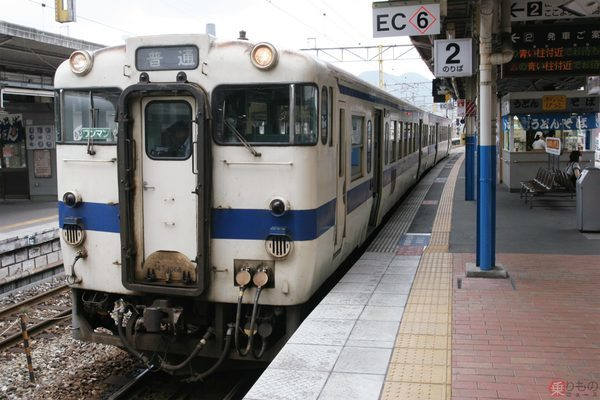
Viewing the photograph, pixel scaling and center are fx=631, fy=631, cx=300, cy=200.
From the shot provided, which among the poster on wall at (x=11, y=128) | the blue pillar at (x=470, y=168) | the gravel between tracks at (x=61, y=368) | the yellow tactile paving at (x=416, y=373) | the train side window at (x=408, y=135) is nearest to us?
the yellow tactile paving at (x=416, y=373)

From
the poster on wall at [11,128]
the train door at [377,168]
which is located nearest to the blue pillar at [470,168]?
the train door at [377,168]

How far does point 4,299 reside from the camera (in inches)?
390

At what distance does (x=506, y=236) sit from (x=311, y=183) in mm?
5986

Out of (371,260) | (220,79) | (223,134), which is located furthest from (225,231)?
(371,260)

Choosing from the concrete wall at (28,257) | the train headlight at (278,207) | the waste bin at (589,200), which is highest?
the train headlight at (278,207)

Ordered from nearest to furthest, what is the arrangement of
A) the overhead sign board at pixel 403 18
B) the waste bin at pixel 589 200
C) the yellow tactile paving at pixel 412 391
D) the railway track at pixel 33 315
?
the yellow tactile paving at pixel 412 391
the overhead sign board at pixel 403 18
the railway track at pixel 33 315
the waste bin at pixel 589 200

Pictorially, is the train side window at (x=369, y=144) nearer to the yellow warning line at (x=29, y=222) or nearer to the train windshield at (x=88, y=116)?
the train windshield at (x=88, y=116)

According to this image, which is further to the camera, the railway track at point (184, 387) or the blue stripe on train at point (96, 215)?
the railway track at point (184, 387)

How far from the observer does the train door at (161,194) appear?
5.51 meters

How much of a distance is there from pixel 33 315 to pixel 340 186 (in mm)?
5058

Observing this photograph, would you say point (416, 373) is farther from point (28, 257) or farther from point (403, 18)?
point (28, 257)

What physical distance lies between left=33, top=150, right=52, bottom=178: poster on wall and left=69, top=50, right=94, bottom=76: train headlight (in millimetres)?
14503

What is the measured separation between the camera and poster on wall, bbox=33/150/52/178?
63.0 feet

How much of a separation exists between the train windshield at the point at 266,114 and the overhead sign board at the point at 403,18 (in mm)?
2759
